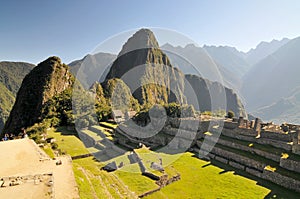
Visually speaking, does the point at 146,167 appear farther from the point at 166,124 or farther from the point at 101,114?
the point at 101,114

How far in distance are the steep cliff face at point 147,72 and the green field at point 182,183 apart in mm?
86302

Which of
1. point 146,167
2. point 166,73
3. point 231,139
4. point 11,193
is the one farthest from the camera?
point 166,73

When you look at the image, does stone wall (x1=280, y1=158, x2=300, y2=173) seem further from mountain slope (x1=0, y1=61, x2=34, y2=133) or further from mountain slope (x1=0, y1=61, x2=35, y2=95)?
mountain slope (x1=0, y1=61, x2=35, y2=95)

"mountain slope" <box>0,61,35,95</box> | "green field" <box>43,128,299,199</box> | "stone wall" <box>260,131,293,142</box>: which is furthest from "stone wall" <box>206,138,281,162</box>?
"mountain slope" <box>0,61,35,95</box>

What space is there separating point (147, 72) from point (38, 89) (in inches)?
2739

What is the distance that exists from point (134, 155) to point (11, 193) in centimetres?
1373

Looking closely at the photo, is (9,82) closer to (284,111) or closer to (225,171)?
(225,171)

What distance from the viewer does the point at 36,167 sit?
1281cm

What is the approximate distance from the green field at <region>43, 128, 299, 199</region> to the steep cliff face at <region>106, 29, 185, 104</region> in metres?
86.3

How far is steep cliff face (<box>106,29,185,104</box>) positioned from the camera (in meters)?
117

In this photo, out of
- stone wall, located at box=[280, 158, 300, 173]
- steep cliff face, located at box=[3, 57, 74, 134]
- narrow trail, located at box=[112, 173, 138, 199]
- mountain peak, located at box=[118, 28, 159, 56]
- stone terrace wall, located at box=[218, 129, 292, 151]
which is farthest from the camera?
mountain peak, located at box=[118, 28, 159, 56]

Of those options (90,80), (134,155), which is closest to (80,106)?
(134,155)

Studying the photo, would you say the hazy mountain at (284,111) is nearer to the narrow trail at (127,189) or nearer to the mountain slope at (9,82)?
the narrow trail at (127,189)

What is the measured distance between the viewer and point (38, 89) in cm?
6606
